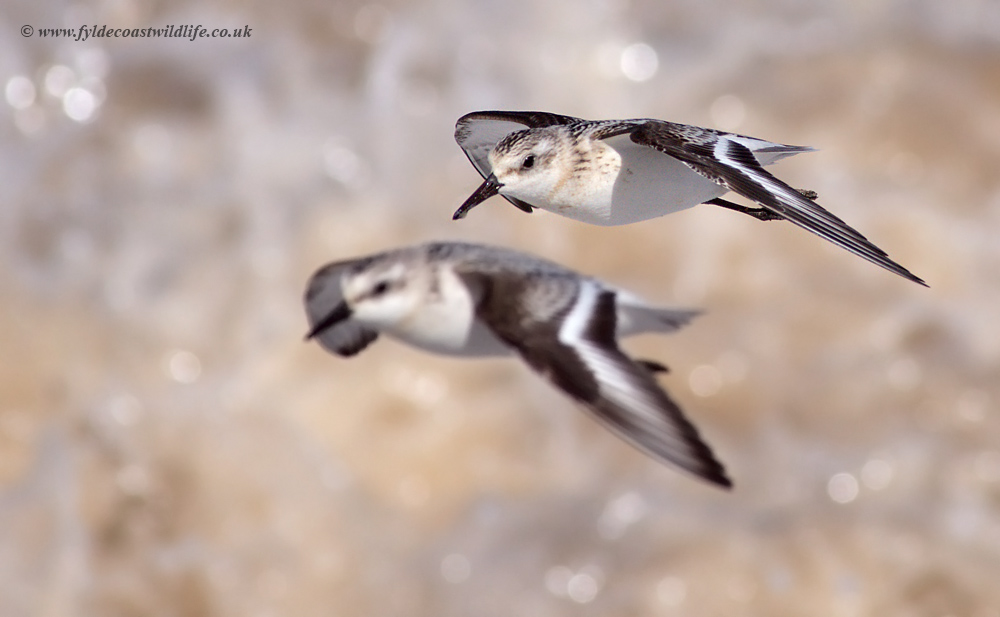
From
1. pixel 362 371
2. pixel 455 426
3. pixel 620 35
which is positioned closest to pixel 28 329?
pixel 362 371

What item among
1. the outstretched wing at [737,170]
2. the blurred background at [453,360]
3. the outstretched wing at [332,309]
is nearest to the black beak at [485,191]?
the outstretched wing at [737,170]

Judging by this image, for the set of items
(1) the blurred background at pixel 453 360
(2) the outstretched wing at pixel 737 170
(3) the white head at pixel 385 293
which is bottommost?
(1) the blurred background at pixel 453 360

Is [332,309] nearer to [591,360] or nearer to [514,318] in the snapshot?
[514,318]

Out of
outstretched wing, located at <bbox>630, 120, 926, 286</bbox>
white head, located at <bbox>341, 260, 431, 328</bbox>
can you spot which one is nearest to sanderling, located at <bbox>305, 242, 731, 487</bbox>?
white head, located at <bbox>341, 260, 431, 328</bbox>

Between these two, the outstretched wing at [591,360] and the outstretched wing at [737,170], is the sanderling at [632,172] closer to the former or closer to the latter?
the outstretched wing at [737,170]

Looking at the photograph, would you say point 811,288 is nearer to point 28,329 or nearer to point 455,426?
point 455,426

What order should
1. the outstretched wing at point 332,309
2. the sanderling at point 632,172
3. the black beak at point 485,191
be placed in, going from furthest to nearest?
the outstretched wing at point 332,309 < the black beak at point 485,191 < the sanderling at point 632,172

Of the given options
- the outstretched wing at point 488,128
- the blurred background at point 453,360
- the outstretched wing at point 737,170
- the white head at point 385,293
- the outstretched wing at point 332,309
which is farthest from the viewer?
the blurred background at point 453,360
